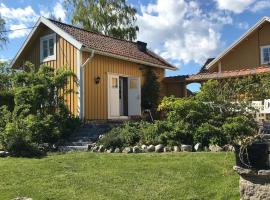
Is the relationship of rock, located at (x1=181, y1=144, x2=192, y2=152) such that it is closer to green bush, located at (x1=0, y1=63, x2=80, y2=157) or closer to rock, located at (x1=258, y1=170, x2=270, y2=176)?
green bush, located at (x1=0, y1=63, x2=80, y2=157)

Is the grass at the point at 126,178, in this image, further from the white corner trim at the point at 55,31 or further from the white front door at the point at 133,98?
the white front door at the point at 133,98

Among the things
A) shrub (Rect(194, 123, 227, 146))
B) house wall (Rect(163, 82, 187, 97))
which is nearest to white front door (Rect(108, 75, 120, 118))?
house wall (Rect(163, 82, 187, 97))

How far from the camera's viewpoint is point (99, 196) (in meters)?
7.41

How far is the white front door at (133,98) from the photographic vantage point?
21.2m

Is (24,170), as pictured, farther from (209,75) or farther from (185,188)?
(209,75)

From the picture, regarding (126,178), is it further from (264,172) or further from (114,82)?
(114,82)

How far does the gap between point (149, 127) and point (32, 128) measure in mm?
3899

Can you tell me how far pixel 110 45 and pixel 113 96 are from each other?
7.87 feet

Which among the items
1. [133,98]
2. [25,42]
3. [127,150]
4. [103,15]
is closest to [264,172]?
[127,150]

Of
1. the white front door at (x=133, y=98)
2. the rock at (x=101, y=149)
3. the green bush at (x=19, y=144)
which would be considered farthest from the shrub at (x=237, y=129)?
the white front door at (x=133, y=98)

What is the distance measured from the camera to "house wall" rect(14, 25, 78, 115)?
59.6 ft

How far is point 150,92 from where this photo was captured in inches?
852

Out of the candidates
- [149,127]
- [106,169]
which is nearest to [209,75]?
[149,127]

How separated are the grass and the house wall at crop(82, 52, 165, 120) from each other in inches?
293
